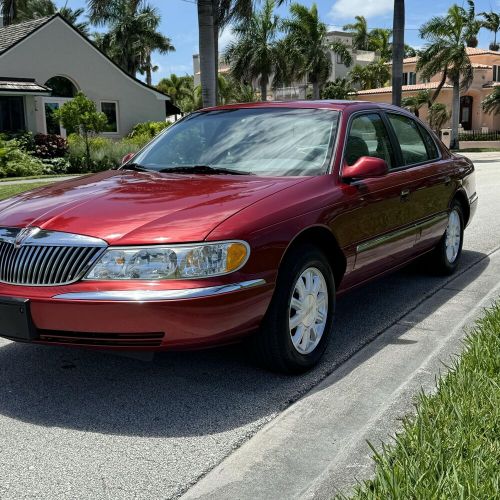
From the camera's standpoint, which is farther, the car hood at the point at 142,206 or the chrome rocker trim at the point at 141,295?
the car hood at the point at 142,206

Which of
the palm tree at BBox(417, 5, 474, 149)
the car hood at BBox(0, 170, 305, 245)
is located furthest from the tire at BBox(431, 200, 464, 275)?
the palm tree at BBox(417, 5, 474, 149)

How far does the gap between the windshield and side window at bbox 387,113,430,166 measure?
35.6 inches

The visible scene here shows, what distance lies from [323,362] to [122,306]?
1.57 meters

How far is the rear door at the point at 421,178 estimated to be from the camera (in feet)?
17.3

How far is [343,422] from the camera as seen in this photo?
132 inches

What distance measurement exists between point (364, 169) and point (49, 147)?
68.3ft

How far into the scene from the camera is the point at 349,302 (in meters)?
5.63

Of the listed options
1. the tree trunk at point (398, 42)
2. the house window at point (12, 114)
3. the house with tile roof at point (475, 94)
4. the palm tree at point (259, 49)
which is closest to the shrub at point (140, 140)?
the house window at point (12, 114)

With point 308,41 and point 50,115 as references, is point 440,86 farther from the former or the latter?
point 50,115

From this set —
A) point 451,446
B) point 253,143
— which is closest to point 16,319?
point 253,143

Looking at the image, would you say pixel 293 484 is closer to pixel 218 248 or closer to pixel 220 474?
pixel 220 474

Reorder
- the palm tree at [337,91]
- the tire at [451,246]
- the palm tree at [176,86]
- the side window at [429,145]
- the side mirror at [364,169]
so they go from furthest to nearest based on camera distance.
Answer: the palm tree at [176,86], the palm tree at [337,91], the tire at [451,246], the side window at [429,145], the side mirror at [364,169]

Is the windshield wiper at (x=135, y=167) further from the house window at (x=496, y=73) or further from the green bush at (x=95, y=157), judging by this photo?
the house window at (x=496, y=73)

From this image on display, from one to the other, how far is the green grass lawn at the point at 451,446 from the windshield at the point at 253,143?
1.67 meters
